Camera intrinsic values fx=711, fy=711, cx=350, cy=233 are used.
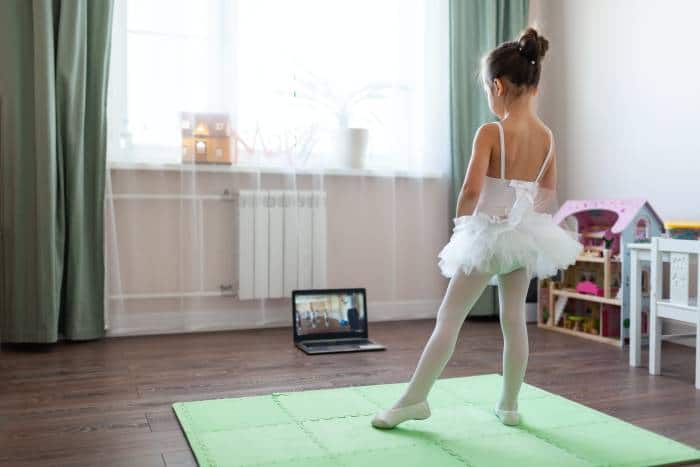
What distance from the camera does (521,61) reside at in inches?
71.7

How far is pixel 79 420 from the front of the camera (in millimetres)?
1996

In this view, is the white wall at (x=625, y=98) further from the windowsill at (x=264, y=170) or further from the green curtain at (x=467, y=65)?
the windowsill at (x=264, y=170)

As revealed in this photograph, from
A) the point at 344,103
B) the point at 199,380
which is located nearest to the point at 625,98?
the point at 344,103

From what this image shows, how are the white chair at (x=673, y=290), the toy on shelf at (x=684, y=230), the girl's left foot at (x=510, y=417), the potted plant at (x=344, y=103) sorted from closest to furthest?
the girl's left foot at (x=510, y=417)
the white chair at (x=673, y=290)
the toy on shelf at (x=684, y=230)
the potted plant at (x=344, y=103)

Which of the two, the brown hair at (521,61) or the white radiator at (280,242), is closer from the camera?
the brown hair at (521,61)

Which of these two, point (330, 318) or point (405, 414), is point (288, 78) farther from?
point (405, 414)

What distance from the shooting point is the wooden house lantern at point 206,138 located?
3332 millimetres

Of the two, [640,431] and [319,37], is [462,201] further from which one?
[319,37]

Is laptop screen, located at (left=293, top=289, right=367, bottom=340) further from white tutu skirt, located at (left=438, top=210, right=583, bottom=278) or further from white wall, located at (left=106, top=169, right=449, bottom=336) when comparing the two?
white tutu skirt, located at (left=438, top=210, right=583, bottom=278)

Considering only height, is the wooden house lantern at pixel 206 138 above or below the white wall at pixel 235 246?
above

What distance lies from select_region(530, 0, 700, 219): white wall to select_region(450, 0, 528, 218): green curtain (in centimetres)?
37

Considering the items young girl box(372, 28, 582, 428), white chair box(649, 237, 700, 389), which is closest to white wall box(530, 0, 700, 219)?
white chair box(649, 237, 700, 389)

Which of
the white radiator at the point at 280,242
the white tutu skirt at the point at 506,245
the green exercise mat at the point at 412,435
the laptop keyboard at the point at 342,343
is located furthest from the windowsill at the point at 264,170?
the white tutu skirt at the point at 506,245

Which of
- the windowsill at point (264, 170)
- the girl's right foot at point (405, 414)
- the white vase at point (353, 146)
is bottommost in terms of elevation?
the girl's right foot at point (405, 414)
